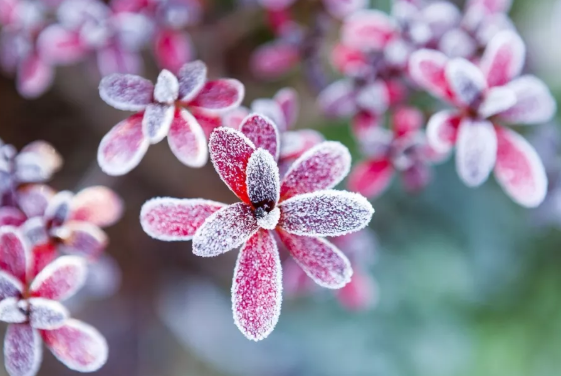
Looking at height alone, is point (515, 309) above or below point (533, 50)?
below

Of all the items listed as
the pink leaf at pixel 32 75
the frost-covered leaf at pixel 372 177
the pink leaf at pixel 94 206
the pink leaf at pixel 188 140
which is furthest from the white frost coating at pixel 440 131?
the pink leaf at pixel 32 75

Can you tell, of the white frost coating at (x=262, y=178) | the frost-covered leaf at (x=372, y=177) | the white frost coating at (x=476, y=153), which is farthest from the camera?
the frost-covered leaf at (x=372, y=177)

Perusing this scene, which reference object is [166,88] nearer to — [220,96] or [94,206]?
[220,96]

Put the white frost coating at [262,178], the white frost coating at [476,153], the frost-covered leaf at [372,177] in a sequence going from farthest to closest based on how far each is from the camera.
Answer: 1. the frost-covered leaf at [372,177]
2. the white frost coating at [476,153]
3. the white frost coating at [262,178]

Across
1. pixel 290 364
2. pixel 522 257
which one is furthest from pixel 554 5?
pixel 290 364

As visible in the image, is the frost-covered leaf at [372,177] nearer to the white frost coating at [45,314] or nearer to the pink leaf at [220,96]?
the pink leaf at [220,96]

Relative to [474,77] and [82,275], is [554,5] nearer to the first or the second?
[474,77]

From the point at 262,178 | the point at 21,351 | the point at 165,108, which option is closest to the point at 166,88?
the point at 165,108

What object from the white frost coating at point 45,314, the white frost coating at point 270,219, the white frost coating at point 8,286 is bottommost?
the white frost coating at point 45,314
